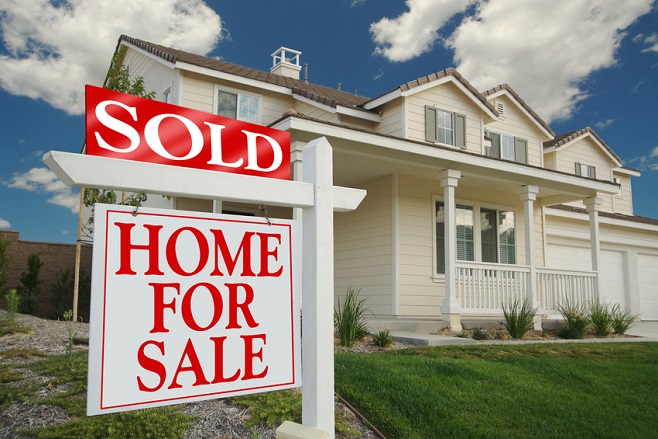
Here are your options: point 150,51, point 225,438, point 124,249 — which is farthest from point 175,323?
point 150,51

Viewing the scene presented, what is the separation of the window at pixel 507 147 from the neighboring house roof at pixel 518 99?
662 mm

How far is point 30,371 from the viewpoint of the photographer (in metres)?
4.70

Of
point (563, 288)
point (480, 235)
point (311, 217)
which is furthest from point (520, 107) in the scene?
point (311, 217)

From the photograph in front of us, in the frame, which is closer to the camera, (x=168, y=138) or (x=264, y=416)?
(x=168, y=138)

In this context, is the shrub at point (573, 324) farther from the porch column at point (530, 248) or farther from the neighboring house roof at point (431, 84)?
the neighboring house roof at point (431, 84)

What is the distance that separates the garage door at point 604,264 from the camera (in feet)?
51.0

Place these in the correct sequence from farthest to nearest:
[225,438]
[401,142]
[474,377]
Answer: [401,142], [474,377], [225,438]

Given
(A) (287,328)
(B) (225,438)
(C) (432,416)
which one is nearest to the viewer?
(A) (287,328)

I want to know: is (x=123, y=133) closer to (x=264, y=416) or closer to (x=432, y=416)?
(x=264, y=416)

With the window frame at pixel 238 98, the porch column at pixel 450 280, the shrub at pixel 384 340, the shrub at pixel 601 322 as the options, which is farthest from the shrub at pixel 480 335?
the window frame at pixel 238 98

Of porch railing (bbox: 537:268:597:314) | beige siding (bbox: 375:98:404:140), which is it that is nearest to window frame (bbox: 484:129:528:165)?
beige siding (bbox: 375:98:404:140)

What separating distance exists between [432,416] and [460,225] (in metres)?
8.55

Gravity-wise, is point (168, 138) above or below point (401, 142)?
below

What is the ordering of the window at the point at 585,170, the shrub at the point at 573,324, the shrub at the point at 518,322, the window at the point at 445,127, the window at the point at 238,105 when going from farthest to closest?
the window at the point at 585,170, the window at the point at 238,105, the window at the point at 445,127, the shrub at the point at 573,324, the shrub at the point at 518,322
